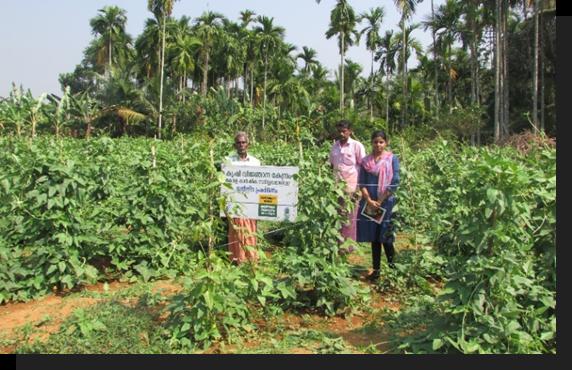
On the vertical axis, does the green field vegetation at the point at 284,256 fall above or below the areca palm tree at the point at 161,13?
below

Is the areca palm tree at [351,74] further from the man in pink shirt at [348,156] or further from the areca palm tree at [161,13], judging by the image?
the man in pink shirt at [348,156]

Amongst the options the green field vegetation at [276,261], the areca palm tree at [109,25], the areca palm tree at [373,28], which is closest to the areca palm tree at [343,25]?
the areca palm tree at [373,28]

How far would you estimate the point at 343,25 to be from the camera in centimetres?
3531

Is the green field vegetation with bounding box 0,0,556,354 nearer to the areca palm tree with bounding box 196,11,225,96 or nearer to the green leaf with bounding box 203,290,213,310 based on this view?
the green leaf with bounding box 203,290,213,310

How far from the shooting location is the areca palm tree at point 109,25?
147 feet

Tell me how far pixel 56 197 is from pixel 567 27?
4.05m

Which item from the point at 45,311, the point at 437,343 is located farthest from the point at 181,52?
the point at 437,343

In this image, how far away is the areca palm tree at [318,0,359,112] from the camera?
3456cm

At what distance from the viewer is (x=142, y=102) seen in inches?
1201

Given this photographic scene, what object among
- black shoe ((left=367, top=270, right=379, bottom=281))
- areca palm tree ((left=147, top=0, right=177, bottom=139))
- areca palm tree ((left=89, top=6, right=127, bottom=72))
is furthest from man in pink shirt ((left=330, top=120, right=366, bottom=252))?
areca palm tree ((left=89, top=6, right=127, bottom=72))

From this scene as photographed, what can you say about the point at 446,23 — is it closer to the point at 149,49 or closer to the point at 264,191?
the point at 149,49

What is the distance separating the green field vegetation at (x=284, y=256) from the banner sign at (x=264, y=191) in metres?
0.13

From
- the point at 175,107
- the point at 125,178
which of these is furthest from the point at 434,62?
the point at 125,178

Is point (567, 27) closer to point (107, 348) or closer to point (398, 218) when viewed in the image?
point (398, 218)
